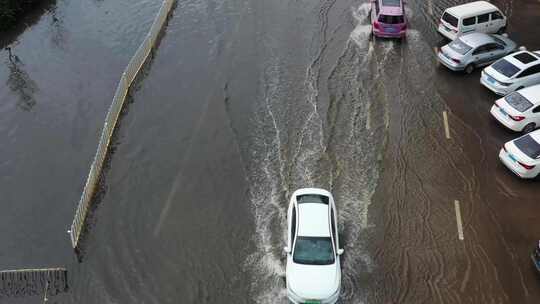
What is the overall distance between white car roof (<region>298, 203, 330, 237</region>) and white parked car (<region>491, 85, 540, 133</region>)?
9.24 m

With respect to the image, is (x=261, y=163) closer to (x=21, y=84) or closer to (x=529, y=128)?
(x=529, y=128)

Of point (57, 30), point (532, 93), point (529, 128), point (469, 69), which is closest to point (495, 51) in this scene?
point (469, 69)

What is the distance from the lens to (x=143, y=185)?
1981 centimetres

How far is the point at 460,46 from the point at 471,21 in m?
2.47

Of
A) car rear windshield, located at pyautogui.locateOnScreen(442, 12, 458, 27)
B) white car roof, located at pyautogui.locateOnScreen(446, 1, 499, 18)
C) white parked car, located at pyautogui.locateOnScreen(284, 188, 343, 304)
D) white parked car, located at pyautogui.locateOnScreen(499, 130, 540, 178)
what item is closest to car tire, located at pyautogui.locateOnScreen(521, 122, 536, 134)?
white parked car, located at pyautogui.locateOnScreen(499, 130, 540, 178)

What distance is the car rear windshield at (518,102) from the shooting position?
2084cm

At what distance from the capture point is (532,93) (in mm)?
21203

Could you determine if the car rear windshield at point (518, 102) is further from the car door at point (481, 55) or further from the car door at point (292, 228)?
the car door at point (292, 228)

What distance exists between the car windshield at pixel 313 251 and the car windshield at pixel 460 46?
13590mm

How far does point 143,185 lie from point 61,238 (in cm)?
344

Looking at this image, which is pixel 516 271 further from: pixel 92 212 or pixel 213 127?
pixel 92 212

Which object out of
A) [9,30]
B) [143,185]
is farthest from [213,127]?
[9,30]

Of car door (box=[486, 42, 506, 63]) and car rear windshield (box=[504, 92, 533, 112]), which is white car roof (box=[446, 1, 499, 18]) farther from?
car rear windshield (box=[504, 92, 533, 112])

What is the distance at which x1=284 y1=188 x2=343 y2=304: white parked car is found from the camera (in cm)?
1467
